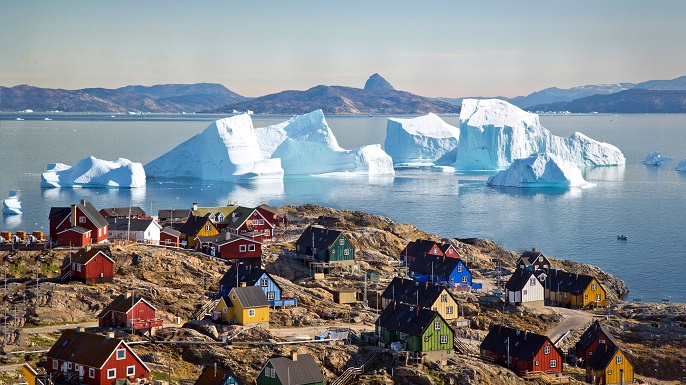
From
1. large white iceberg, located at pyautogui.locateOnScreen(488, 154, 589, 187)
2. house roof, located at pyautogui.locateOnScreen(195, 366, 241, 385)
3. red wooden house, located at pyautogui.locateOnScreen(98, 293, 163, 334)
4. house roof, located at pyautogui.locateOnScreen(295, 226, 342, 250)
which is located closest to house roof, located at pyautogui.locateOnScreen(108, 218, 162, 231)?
house roof, located at pyautogui.locateOnScreen(295, 226, 342, 250)

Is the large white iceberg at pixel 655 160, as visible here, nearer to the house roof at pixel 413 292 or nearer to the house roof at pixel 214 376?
the house roof at pixel 413 292

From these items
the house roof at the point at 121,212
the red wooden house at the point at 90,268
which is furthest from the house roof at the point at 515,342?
the house roof at the point at 121,212

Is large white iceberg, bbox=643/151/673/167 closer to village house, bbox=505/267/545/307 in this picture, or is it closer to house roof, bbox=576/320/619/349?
village house, bbox=505/267/545/307

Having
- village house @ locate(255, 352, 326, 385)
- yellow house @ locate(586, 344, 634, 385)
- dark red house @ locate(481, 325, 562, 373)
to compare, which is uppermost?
village house @ locate(255, 352, 326, 385)

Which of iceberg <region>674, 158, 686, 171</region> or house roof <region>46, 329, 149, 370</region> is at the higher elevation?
iceberg <region>674, 158, 686, 171</region>

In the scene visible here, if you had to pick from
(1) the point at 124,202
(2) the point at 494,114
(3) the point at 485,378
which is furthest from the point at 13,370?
(2) the point at 494,114

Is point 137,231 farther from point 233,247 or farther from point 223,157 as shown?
point 223,157
